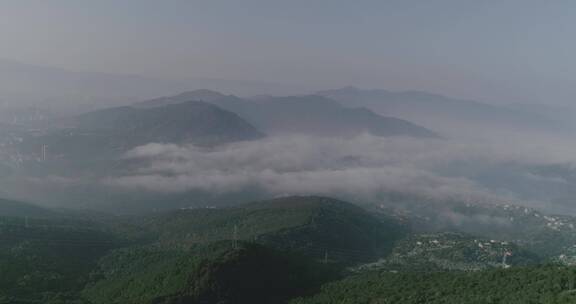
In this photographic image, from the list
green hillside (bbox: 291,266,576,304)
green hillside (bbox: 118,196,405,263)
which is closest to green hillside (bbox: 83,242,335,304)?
green hillside (bbox: 291,266,576,304)

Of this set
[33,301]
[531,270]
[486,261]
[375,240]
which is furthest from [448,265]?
[33,301]

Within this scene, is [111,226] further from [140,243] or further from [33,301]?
[33,301]

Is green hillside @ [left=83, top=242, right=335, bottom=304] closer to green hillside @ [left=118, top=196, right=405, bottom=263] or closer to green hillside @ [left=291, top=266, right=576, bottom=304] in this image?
green hillside @ [left=291, top=266, right=576, bottom=304]

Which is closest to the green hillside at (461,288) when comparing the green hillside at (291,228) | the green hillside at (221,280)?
the green hillside at (221,280)

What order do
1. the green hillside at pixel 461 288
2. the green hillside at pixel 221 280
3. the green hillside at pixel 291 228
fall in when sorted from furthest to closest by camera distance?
the green hillside at pixel 291 228
the green hillside at pixel 221 280
the green hillside at pixel 461 288

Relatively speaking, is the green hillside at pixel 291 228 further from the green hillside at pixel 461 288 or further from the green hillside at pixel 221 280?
the green hillside at pixel 461 288

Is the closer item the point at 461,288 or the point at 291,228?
the point at 461,288

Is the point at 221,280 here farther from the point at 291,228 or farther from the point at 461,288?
the point at 291,228

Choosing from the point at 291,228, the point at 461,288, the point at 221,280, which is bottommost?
the point at 291,228

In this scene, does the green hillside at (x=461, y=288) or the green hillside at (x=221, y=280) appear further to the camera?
the green hillside at (x=221, y=280)

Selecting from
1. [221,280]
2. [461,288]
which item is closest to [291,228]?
[221,280]

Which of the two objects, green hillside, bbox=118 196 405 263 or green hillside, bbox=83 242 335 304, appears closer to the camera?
green hillside, bbox=83 242 335 304
